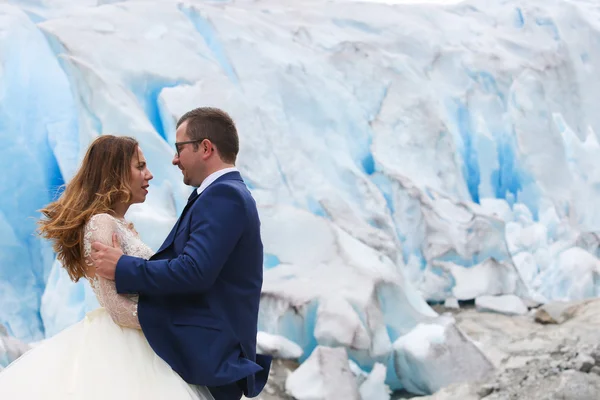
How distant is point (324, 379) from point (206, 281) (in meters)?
2.56

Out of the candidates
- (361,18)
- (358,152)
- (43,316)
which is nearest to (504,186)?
(358,152)

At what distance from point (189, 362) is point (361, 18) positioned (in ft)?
25.0

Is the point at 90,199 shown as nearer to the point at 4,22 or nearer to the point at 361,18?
the point at 4,22

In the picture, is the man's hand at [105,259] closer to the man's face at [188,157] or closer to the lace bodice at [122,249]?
the lace bodice at [122,249]

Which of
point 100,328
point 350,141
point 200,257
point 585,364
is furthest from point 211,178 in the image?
point 350,141

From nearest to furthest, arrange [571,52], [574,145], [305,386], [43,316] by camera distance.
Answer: [305,386] < [43,316] < [574,145] < [571,52]

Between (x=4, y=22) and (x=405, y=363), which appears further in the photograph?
(x=4, y=22)

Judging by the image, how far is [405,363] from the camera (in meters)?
4.02

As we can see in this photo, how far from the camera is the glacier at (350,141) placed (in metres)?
4.07

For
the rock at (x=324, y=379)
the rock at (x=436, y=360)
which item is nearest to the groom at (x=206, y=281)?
the rock at (x=324, y=379)

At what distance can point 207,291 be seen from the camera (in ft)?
4.08

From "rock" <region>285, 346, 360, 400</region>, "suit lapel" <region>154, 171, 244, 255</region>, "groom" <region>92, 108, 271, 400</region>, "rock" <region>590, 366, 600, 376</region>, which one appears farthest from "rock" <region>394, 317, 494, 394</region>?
"suit lapel" <region>154, 171, 244, 255</region>

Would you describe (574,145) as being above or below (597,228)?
above

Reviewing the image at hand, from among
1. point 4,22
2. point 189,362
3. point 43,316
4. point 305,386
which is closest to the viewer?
point 189,362
